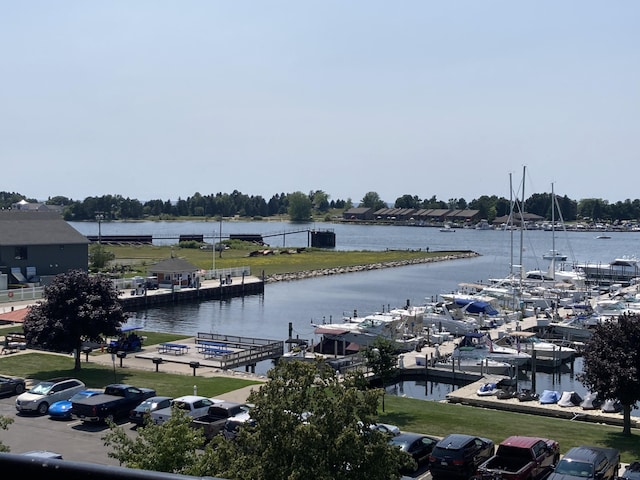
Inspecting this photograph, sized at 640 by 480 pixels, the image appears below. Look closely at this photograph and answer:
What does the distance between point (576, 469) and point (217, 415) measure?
38.3 feet

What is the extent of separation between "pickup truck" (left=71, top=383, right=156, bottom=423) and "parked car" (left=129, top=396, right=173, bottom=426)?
740 mm

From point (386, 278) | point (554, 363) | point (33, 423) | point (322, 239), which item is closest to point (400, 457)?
point (33, 423)

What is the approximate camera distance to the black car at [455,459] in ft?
70.7

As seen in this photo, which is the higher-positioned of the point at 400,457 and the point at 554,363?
the point at 400,457

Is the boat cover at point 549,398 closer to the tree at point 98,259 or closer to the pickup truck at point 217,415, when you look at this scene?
the pickup truck at point 217,415

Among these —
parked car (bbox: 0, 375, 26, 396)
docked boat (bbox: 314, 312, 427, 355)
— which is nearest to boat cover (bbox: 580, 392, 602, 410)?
docked boat (bbox: 314, 312, 427, 355)

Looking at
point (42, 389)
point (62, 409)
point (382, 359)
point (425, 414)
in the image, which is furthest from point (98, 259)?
point (425, 414)

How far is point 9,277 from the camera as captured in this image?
6938 cm

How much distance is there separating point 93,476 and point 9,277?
236 ft

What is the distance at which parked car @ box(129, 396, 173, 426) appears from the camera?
2665 centimetres

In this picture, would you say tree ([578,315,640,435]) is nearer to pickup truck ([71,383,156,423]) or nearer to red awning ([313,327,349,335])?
pickup truck ([71,383,156,423])

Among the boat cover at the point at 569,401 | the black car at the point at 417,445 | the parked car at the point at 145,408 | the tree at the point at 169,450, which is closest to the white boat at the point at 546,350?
the boat cover at the point at 569,401

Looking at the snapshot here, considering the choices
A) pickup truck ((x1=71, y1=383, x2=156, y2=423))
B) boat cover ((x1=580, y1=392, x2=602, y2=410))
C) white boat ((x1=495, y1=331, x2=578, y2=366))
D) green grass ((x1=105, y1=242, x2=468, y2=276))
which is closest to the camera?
pickup truck ((x1=71, y1=383, x2=156, y2=423))

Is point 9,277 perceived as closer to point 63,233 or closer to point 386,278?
point 63,233
